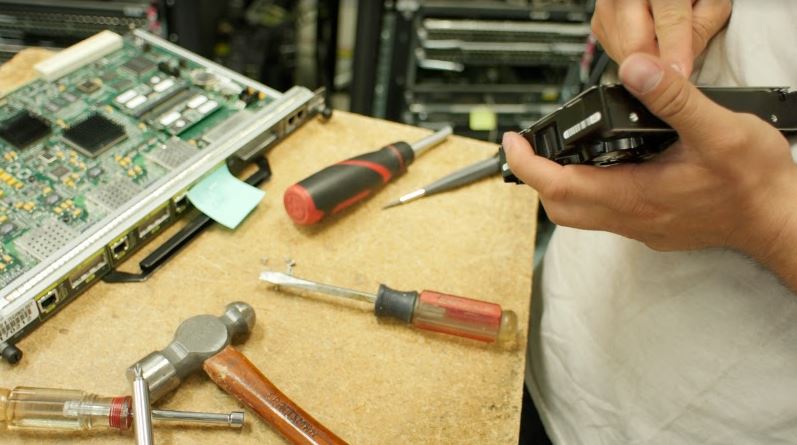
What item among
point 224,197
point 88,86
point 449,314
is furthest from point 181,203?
point 449,314

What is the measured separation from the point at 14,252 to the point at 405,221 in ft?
1.73

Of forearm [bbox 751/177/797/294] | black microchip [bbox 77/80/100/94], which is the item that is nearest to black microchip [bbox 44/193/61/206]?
black microchip [bbox 77/80/100/94]

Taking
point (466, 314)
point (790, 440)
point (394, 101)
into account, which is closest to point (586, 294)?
point (466, 314)

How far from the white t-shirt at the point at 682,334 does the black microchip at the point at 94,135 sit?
0.68 metres

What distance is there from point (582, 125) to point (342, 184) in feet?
1.46

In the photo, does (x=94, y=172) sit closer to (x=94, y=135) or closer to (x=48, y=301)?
(x=94, y=135)

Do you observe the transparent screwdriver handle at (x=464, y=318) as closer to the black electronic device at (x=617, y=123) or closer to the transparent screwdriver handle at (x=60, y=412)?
the black electronic device at (x=617, y=123)

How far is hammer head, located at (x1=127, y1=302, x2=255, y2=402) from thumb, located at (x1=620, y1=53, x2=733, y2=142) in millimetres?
523

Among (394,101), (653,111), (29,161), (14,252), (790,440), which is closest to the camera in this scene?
(653,111)

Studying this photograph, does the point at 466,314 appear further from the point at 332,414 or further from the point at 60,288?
the point at 60,288

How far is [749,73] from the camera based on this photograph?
2.20 feet

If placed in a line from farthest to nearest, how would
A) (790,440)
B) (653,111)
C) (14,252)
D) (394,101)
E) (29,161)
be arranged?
(394,101) → (29,161) → (14,252) → (790,440) → (653,111)

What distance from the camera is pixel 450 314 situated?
2.63ft

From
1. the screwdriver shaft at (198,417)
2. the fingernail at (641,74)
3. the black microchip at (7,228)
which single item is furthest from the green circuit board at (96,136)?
the fingernail at (641,74)
